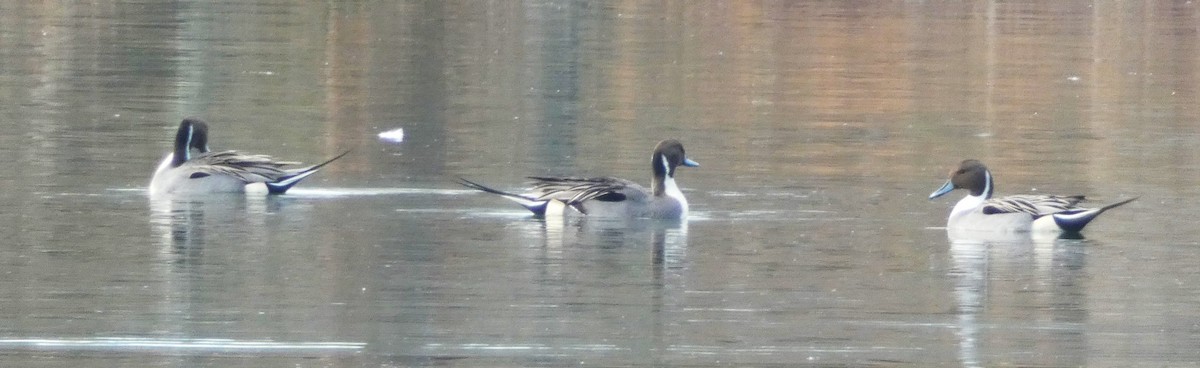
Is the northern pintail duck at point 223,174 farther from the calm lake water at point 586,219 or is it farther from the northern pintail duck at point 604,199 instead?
the northern pintail duck at point 604,199

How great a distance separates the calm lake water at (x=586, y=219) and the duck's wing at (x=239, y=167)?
191mm

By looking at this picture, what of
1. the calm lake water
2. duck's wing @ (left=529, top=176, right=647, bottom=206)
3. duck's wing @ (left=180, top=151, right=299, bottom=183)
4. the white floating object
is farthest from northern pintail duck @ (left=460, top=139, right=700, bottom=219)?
the white floating object

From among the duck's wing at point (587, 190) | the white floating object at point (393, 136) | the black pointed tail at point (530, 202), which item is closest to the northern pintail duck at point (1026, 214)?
the duck's wing at point (587, 190)

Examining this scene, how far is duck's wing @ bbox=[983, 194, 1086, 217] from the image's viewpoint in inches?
544

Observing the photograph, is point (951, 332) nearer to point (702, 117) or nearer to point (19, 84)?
point (702, 117)

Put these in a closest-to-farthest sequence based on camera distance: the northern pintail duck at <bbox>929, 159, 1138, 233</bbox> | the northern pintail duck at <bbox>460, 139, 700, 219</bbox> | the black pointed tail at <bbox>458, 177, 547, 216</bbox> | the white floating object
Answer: the northern pintail duck at <bbox>929, 159, 1138, 233</bbox>, the northern pintail duck at <bbox>460, 139, 700, 219</bbox>, the black pointed tail at <bbox>458, 177, 547, 216</bbox>, the white floating object

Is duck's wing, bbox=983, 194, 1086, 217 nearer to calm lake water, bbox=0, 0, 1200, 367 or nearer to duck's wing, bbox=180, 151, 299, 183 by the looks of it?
calm lake water, bbox=0, 0, 1200, 367

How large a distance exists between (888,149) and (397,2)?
29.1 m

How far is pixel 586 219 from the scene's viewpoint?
14.3 meters

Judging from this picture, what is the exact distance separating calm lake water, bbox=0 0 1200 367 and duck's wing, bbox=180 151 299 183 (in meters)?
0.19

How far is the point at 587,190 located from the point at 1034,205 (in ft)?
8.64

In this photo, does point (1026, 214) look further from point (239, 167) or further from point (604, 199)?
point (239, 167)

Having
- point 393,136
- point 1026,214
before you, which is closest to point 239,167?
point 393,136

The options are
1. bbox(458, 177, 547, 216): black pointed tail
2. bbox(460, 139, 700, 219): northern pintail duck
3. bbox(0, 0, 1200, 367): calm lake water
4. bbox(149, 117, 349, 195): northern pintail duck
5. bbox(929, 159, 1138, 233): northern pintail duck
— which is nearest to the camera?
bbox(0, 0, 1200, 367): calm lake water
